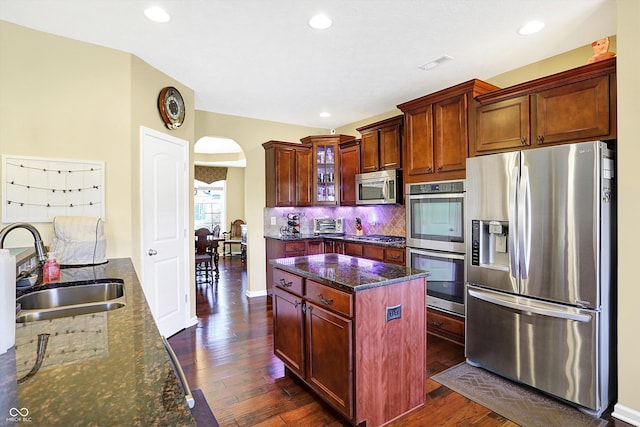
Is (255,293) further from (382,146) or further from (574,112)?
(574,112)

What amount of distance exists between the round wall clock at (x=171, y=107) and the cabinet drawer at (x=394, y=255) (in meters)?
2.74

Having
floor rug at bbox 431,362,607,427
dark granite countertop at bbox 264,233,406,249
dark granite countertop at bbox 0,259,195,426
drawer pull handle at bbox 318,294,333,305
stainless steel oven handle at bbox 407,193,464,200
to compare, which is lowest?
floor rug at bbox 431,362,607,427

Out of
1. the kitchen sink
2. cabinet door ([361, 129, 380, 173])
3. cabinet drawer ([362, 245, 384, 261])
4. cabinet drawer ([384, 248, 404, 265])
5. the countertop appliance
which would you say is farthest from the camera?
the countertop appliance

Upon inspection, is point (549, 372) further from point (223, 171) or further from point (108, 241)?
point (223, 171)

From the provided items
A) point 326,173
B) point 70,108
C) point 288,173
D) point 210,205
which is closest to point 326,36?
point 70,108

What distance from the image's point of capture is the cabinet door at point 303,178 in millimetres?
5086

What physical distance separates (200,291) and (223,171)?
15.9ft

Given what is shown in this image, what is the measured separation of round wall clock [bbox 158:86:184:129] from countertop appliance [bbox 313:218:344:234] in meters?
2.58

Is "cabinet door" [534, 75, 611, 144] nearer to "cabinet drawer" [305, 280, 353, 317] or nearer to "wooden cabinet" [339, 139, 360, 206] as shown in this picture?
"cabinet drawer" [305, 280, 353, 317]

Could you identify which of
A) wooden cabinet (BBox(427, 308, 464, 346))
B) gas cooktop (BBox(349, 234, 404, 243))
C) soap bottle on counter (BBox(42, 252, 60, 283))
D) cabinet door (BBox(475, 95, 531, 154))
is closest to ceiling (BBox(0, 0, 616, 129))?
cabinet door (BBox(475, 95, 531, 154))

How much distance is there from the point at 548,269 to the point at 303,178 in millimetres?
3491

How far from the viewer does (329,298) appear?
2055 mm

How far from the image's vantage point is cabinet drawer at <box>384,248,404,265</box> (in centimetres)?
373

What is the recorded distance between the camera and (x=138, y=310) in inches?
56.0
